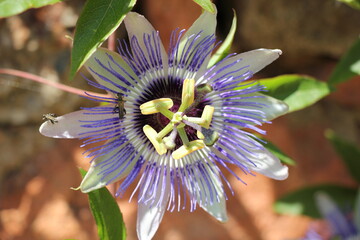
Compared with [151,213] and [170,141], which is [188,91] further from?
[151,213]

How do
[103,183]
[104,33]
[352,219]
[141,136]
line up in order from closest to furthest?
[104,33] < [103,183] < [141,136] < [352,219]

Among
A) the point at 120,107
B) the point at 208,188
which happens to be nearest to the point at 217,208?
the point at 208,188

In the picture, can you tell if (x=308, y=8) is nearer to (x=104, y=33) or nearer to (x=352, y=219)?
(x=352, y=219)

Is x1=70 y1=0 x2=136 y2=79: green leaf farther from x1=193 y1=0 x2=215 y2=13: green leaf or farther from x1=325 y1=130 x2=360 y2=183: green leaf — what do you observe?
x1=325 y1=130 x2=360 y2=183: green leaf

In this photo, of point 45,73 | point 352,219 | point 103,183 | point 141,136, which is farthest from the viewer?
point 352,219

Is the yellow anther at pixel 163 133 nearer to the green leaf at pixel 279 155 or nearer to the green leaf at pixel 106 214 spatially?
the green leaf at pixel 106 214

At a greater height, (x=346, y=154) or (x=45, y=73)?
(x=45, y=73)

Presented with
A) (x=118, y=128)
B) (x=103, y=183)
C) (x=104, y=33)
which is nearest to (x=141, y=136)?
(x=118, y=128)
